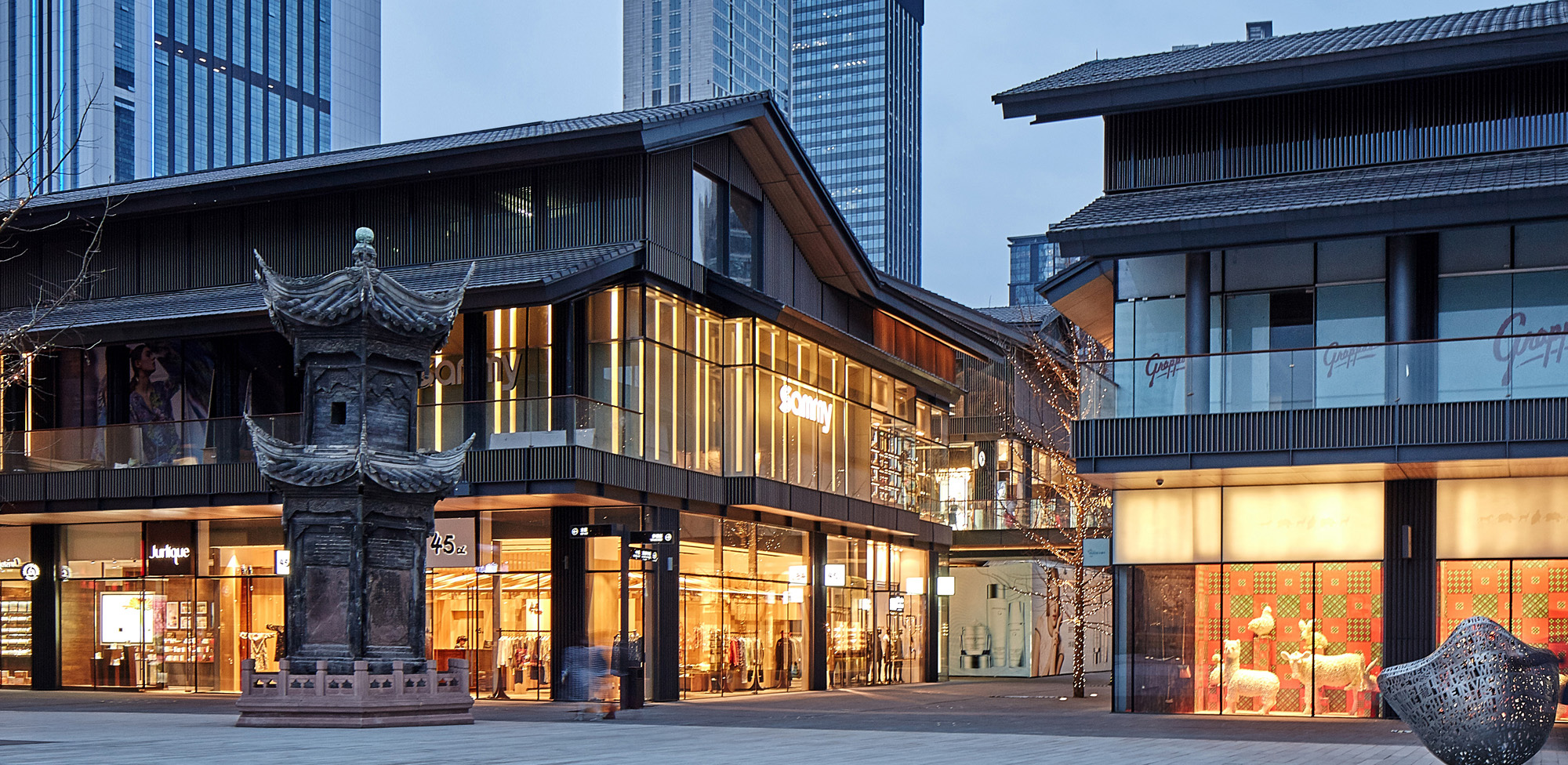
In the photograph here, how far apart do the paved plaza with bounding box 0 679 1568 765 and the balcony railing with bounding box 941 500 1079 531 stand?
1898 cm

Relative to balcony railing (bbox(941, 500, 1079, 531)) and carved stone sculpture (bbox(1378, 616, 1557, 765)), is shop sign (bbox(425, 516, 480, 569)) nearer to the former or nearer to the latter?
balcony railing (bbox(941, 500, 1079, 531))

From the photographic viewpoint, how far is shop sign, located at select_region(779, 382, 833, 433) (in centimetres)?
3988

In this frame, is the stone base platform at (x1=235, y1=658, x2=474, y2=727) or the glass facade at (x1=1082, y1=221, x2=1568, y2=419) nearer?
the stone base platform at (x1=235, y1=658, x2=474, y2=727)

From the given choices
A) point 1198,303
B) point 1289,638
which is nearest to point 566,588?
point 1198,303

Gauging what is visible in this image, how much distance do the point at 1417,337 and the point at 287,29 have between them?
438 ft

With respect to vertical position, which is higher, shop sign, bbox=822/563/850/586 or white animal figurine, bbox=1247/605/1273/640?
white animal figurine, bbox=1247/605/1273/640

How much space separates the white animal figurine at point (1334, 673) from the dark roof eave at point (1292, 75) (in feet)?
29.3

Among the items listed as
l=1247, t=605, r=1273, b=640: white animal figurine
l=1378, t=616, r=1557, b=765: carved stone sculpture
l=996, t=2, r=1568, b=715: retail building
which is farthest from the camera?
l=1247, t=605, r=1273, b=640: white animal figurine

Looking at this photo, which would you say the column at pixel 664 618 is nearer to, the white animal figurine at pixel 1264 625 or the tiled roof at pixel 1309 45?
the tiled roof at pixel 1309 45

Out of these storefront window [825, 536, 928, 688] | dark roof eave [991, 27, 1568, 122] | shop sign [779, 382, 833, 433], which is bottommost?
storefront window [825, 536, 928, 688]

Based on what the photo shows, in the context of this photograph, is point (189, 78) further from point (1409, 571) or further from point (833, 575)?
point (1409, 571)

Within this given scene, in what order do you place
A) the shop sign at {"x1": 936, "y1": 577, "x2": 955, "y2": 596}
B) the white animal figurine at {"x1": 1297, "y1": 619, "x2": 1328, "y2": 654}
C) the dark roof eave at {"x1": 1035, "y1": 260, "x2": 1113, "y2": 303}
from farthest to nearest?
the shop sign at {"x1": 936, "y1": 577, "x2": 955, "y2": 596}
the dark roof eave at {"x1": 1035, "y1": 260, "x2": 1113, "y2": 303}
the white animal figurine at {"x1": 1297, "y1": 619, "x2": 1328, "y2": 654}

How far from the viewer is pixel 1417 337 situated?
27.1 meters

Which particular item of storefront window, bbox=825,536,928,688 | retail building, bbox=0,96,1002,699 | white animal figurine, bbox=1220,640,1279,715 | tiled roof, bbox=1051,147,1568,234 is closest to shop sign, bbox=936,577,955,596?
storefront window, bbox=825,536,928,688
